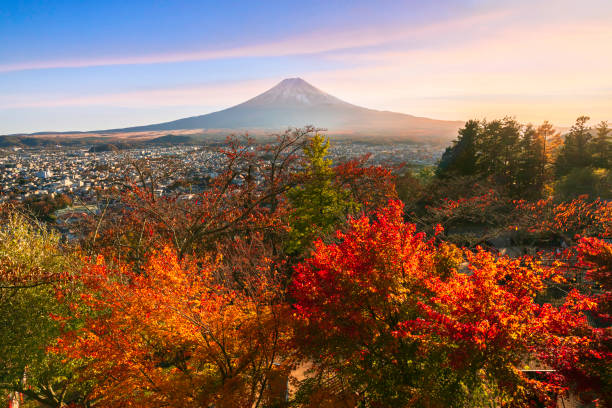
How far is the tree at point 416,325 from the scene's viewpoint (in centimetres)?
732

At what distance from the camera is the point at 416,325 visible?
8.33 m

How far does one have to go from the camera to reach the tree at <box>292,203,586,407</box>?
7324 millimetres

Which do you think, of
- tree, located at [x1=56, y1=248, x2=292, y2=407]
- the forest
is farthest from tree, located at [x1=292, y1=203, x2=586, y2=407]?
tree, located at [x1=56, y1=248, x2=292, y2=407]

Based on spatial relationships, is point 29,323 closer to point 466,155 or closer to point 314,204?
point 314,204

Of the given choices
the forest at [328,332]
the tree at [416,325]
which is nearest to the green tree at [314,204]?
the forest at [328,332]

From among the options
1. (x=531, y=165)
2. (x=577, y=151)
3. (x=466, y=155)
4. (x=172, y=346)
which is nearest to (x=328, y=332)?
(x=172, y=346)

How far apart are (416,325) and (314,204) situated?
49.5ft

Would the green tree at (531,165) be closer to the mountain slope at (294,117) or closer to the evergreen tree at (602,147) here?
the evergreen tree at (602,147)

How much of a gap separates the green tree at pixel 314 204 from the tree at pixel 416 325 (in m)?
11.6

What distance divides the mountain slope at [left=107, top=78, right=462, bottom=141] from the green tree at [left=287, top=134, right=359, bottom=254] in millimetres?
148875

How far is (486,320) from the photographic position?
23.4 ft

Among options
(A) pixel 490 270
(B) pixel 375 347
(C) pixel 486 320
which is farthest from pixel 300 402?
(A) pixel 490 270

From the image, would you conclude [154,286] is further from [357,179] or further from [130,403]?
[357,179]

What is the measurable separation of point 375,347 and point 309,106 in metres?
181
